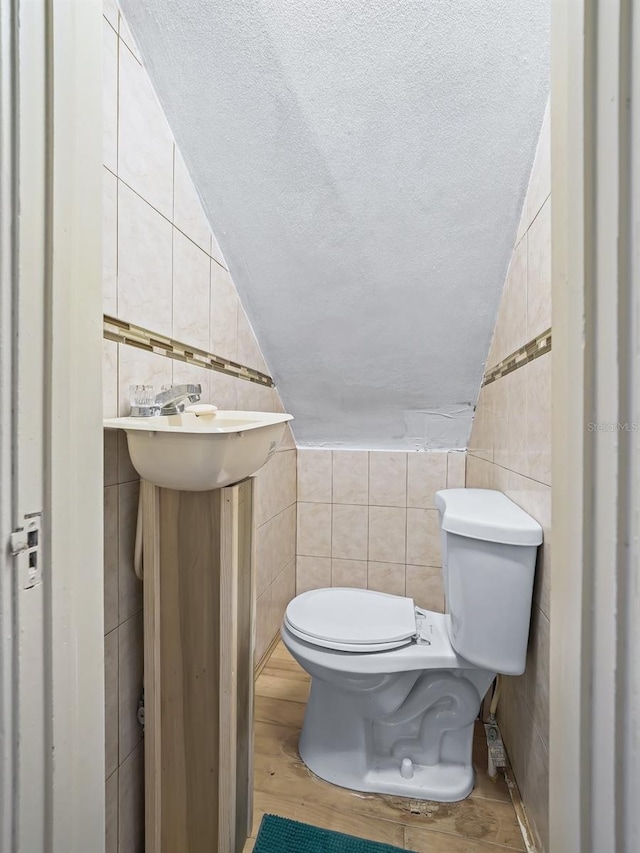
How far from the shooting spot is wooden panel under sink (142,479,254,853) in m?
1.10

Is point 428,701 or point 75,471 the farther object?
point 428,701

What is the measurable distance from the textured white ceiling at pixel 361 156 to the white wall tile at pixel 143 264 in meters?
0.35

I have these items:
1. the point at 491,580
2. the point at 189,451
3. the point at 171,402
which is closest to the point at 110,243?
the point at 171,402

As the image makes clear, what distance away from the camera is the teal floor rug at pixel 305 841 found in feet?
4.06

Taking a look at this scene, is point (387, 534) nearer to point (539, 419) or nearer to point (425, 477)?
point (425, 477)

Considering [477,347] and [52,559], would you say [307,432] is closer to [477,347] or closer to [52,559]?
[477,347]

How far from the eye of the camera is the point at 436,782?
4.74 ft

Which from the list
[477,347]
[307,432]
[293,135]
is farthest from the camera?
[307,432]

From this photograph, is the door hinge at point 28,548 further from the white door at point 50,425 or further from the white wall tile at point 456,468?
the white wall tile at point 456,468

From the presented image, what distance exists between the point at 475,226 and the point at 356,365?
2.52ft

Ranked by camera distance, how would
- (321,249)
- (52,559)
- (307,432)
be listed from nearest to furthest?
(52,559) → (321,249) → (307,432)

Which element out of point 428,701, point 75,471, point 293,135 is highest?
point 293,135

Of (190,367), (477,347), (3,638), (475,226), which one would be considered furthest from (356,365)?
(3,638)

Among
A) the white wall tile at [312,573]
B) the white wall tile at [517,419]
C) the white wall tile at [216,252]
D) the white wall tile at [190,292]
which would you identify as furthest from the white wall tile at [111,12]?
the white wall tile at [312,573]
